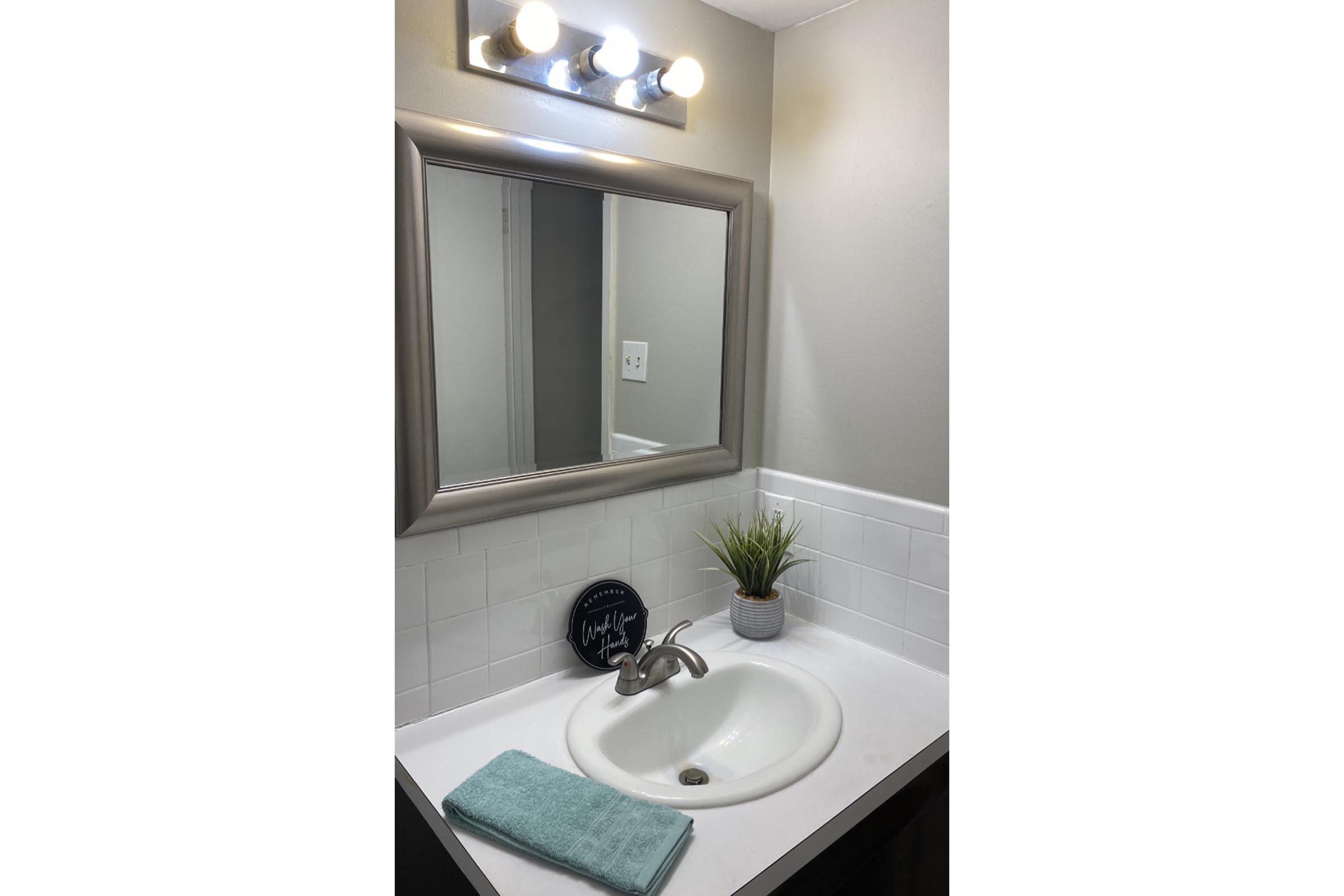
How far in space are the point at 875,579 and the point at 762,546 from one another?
0.24 meters

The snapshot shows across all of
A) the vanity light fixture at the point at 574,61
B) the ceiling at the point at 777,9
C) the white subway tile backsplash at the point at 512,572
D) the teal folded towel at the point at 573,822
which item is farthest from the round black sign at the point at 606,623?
the ceiling at the point at 777,9

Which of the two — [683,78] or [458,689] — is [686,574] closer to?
[458,689]

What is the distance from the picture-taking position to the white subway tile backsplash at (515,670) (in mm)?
1275

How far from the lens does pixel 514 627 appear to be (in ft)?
4.22

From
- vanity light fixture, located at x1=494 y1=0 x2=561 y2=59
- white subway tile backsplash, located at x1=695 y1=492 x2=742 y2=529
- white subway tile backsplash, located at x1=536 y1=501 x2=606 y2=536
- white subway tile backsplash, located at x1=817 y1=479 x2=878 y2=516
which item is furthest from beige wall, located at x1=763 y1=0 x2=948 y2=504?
Result: vanity light fixture, located at x1=494 y1=0 x2=561 y2=59

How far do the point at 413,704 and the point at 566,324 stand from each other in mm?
703

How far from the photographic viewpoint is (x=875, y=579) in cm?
148

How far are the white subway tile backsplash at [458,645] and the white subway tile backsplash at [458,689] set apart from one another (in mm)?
11

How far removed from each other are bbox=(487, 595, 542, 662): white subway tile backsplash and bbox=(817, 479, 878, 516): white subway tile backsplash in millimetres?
646

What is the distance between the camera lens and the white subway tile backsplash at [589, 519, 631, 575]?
138 centimetres

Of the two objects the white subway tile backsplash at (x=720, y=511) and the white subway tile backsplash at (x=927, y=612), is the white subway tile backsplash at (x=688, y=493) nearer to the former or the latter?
the white subway tile backsplash at (x=720, y=511)
